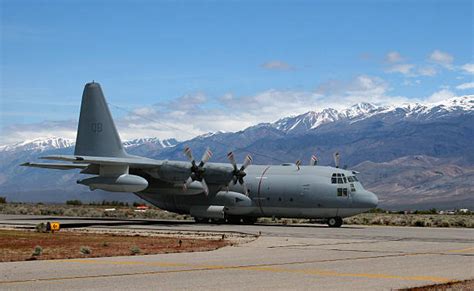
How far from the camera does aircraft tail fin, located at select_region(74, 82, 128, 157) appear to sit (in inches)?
2237

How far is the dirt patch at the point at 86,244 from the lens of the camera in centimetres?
2633

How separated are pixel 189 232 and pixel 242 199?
1158 centimetres

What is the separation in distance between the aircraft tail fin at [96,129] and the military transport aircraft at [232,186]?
0.74 metres

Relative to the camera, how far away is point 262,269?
2147 cm

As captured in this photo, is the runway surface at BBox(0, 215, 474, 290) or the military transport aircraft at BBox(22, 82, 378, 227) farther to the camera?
the military transport aircraft at BBox(22, 82, 378, 227)

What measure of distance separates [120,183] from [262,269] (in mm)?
30292

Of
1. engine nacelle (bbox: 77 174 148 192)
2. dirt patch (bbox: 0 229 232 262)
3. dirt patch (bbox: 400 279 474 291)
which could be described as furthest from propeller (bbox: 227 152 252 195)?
dirt patch (bbox: 400 279 474 291)

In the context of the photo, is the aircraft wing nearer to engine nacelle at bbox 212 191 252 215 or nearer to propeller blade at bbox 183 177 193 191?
propeller blade at bbox 183 177 193 191

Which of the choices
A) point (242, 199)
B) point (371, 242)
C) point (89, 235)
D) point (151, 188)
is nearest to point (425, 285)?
point (371, 242)

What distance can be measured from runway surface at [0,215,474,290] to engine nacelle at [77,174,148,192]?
21141 mm

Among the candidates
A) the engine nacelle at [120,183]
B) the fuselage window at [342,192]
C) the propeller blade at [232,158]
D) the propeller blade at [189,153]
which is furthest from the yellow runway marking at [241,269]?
the propeller blade at [232,158]

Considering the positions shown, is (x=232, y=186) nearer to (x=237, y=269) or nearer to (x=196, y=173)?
(x=196, y=173)

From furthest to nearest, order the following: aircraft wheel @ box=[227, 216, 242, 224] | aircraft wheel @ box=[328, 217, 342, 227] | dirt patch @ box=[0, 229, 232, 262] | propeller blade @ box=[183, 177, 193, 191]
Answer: aircraft wheel @ box=[227, 216, 242, 224]
propeller blade @ box=[183, 177, 193, 191]
aircraft wheel @ box=[328, 217, 342, 227]
dirt patch @ box=[0, 229, 232, 262]

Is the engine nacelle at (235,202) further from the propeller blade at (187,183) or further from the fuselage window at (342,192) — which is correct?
the fuselage window at (342,192)
